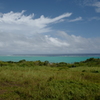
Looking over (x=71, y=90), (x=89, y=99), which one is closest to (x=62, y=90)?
(x=71, y=90)

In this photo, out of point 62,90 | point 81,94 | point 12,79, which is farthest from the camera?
point 12,79

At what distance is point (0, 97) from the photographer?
7.57m

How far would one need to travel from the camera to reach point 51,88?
26.8 ft

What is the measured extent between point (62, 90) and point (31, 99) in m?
2.02

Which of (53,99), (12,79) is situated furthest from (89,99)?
(12,79)

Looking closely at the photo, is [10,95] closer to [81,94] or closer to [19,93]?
[19,93]

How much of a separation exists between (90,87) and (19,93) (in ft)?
15.2

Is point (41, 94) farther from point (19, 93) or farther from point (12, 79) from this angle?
point (12, 79)

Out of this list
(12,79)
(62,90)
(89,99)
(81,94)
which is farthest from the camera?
(12,79)

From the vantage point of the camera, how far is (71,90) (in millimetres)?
7898

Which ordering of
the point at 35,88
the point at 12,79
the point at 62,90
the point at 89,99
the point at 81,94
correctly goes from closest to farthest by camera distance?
the point at 89,99, the point at 81,94, the point at 62,90, the point at 35,88, the point at 12,79

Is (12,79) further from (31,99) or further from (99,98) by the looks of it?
(99,98)

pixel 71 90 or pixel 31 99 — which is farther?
pixel 71 90

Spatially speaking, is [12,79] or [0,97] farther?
[12,79]
